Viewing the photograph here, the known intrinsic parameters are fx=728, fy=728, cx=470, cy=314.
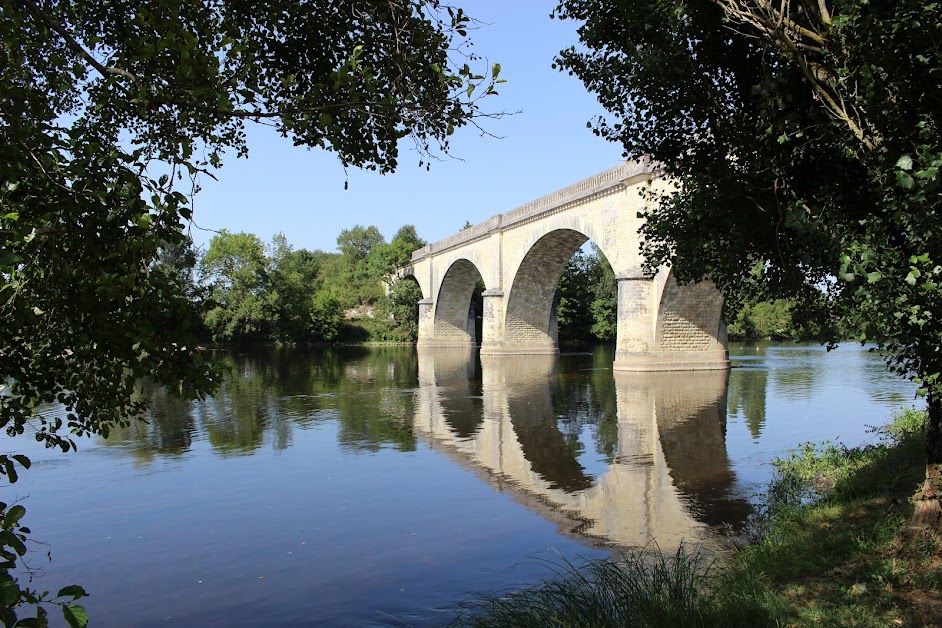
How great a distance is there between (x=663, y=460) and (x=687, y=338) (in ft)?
45.2

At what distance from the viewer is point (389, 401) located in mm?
17578

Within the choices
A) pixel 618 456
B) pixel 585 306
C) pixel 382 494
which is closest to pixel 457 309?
pixel 585 306

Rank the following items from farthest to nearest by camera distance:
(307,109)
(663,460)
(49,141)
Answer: (663,460)
(307,109)
(49,141)

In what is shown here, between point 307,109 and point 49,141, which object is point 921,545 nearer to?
point 307,109

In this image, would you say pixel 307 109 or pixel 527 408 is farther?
pixel 527 408

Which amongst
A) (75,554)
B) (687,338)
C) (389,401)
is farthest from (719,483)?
(687,338)

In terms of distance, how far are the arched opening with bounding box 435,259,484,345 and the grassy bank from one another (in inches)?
1609

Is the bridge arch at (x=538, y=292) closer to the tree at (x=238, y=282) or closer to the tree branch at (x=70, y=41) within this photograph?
the tree at (x=238, y=282)

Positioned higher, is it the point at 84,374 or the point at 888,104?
the point at 888,104

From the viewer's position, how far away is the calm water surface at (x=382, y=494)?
18.2 ft

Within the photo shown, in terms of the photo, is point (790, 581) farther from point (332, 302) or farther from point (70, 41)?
point (332, 302)

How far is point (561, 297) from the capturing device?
4928 cm

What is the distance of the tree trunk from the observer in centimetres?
462

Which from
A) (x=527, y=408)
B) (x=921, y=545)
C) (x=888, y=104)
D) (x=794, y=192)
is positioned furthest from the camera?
(x=527, y=408)
